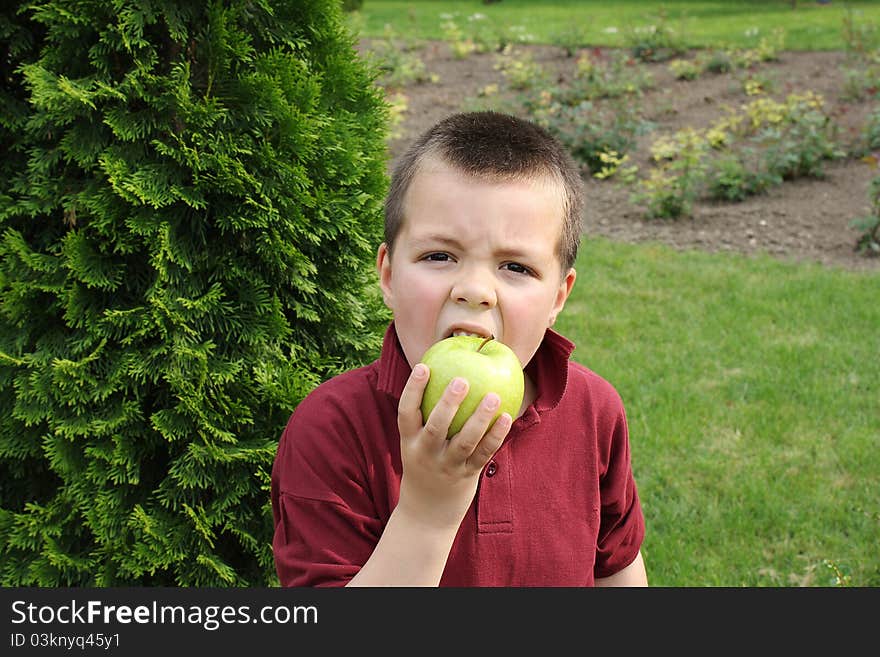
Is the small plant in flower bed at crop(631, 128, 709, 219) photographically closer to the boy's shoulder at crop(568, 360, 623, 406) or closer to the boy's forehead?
the boy's shoulder at crop(568, 360, 623, 406)

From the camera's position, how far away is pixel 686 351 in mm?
6141

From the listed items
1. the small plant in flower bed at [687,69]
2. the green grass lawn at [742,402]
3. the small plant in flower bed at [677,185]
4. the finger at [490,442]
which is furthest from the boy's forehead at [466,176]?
the small plant in flower bed at [687,69]

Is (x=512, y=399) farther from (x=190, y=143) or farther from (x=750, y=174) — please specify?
(x=750, y=174)

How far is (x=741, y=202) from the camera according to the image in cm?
847

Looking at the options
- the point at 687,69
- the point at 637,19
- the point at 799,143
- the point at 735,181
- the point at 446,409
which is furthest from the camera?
the point at 637,19

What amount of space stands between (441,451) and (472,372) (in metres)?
0.16

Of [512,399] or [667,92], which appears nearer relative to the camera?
[512,399]

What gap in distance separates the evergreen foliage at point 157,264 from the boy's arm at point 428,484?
0.97m

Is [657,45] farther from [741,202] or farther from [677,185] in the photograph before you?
[677,185]

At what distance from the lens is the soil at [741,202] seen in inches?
306

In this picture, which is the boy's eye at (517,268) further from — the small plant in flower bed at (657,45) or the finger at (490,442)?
the small plant in flower bed at (657,45)

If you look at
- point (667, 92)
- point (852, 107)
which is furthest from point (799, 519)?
point (667, 92)

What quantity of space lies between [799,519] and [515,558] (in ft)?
9.17

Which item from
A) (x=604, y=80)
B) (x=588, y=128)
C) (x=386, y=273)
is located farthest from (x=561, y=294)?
(x=604, y=80)
